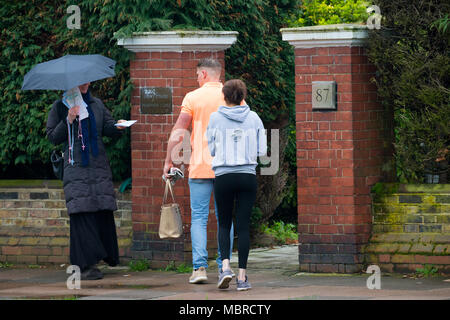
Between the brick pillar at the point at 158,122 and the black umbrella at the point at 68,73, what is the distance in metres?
0.56

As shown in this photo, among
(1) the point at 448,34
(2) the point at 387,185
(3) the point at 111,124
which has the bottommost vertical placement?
(2) the point at 387,185

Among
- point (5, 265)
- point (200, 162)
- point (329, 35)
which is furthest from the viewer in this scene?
point (5, 265)

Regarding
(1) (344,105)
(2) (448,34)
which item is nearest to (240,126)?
(1) (344,105)

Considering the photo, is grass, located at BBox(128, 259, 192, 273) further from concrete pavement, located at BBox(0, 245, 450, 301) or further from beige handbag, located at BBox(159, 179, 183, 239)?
beige handbag, located at BBox(159, 179, 183, 239)

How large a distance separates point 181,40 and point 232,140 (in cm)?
190

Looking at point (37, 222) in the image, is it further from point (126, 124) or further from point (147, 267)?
point (126, 124)

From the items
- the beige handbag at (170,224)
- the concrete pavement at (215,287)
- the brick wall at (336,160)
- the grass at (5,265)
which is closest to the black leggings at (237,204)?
the concrete pavement at (215,287)

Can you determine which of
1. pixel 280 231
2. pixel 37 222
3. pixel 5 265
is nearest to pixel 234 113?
pixel 37 222

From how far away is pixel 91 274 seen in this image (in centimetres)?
934

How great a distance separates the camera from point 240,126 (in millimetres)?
8266

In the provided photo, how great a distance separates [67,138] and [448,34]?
11.7ft

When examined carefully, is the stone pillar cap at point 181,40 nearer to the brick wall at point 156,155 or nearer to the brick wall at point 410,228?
the brick wall at point 156,155

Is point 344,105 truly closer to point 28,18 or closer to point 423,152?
point 423,152

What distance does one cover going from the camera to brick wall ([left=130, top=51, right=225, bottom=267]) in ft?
32.4
